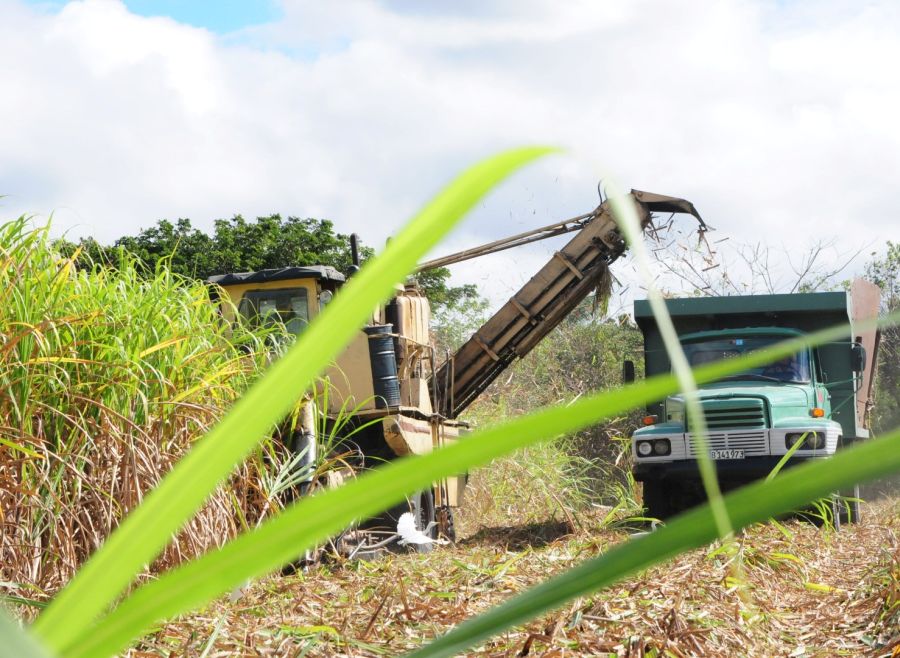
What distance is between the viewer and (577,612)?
296 centimetres

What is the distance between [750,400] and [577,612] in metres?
5.95

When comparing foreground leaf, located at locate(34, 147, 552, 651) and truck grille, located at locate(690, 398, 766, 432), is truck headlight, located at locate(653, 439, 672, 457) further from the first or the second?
foreground leaf, located at locate(34, 147, 552, 651)

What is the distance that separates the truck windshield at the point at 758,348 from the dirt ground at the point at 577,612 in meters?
4.26

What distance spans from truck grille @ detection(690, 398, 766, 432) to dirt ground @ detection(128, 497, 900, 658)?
137 inches

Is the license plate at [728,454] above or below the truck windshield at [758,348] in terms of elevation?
below

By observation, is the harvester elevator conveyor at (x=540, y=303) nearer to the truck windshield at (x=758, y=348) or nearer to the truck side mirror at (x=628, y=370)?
the truck side mirror at (x=628, y=370)

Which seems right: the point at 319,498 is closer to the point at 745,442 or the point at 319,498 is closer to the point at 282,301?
the point at 282,301

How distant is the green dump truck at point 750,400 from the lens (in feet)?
27.7

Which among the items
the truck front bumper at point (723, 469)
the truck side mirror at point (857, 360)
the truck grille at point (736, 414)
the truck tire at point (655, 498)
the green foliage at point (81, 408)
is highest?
the green foliage at point (81, 408)

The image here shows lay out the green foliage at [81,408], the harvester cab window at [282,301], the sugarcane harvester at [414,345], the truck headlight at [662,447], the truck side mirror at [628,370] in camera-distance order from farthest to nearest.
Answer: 1. the truck side mirror at [628,370]
2. the truck headlight at [662,447]
3. the harvester cab window at [282,301]
4. the sugarcane harvester at [414,345]
5. the green foliage at [81,408]

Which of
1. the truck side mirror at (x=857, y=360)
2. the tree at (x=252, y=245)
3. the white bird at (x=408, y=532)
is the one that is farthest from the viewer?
the tree at (x=252, y=245)

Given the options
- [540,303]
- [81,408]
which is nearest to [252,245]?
[540,303]

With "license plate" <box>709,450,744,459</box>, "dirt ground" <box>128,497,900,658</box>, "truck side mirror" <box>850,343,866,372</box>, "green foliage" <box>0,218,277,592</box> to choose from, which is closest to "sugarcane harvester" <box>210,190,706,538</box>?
"green foliage" <box>0,218,277,592</box>

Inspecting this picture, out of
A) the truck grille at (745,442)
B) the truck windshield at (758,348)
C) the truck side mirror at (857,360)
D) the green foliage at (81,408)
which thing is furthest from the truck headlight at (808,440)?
the green foliage at (81,408)
